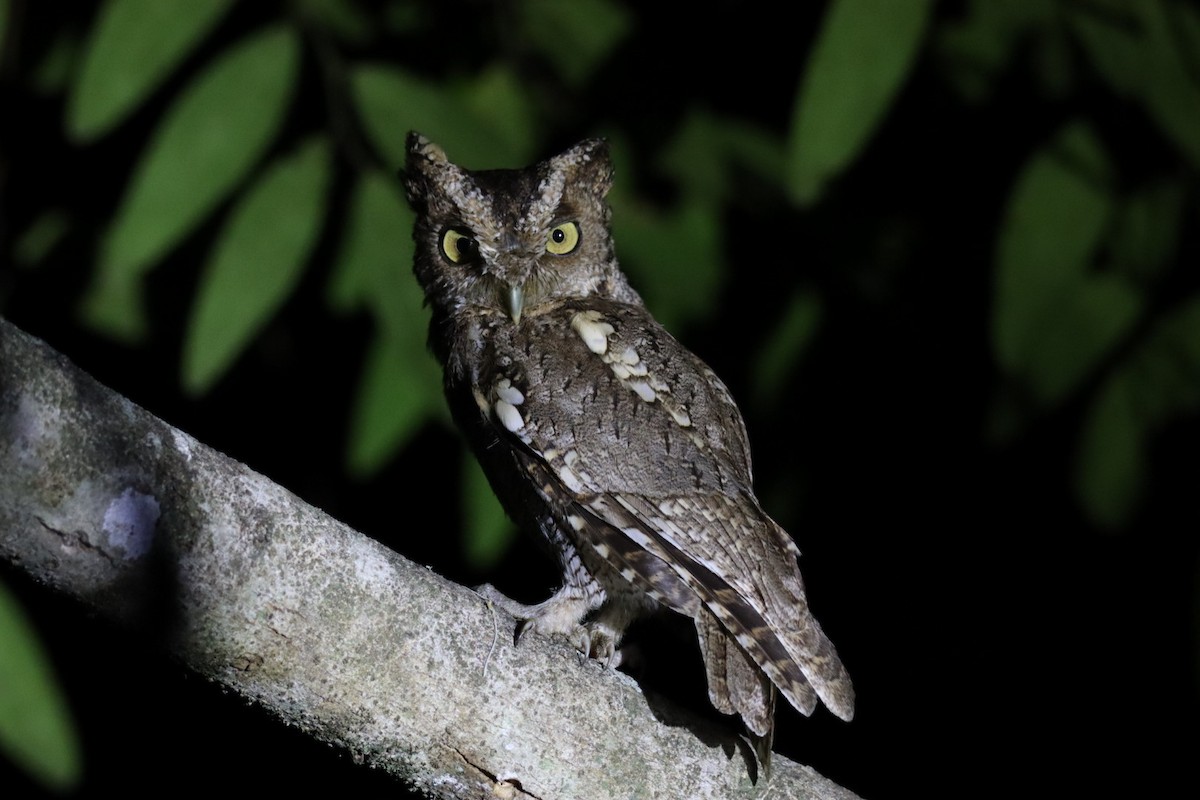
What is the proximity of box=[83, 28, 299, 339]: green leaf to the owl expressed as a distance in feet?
0.79

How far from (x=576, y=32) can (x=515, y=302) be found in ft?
2.78

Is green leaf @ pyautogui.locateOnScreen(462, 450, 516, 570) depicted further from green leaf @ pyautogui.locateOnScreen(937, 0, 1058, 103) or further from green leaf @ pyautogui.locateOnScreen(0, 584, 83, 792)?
green leaf @ pyautogui.locateOnScreen(937, 0, 1058, 103)

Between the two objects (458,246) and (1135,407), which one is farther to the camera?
(1135,407)

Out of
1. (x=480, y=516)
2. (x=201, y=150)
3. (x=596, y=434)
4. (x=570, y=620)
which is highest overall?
(x=596, y=434)

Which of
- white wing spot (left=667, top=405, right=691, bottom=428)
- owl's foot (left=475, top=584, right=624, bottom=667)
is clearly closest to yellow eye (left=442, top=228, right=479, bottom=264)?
white wing spot (left=667, top=405, right=691, bottom=428)

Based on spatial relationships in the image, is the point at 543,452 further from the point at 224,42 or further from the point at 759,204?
the point at 224,42

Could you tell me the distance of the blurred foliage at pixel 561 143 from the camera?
5.91 ft

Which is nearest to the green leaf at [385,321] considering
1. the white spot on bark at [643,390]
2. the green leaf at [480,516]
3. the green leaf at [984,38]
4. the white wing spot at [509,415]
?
the green leaf at [480,516]

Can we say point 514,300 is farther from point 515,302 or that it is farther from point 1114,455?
point 1114,455

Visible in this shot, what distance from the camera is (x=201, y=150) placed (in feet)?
5.98

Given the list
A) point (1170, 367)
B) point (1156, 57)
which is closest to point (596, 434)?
point (1170, 367)

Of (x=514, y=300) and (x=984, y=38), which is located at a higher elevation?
(x=984, y=38)

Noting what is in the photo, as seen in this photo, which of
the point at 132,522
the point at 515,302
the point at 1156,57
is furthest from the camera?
the point at 1156,57

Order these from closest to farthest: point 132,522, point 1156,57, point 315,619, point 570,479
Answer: point 132,522, point 315,619, point 570,479, point 1156,57
